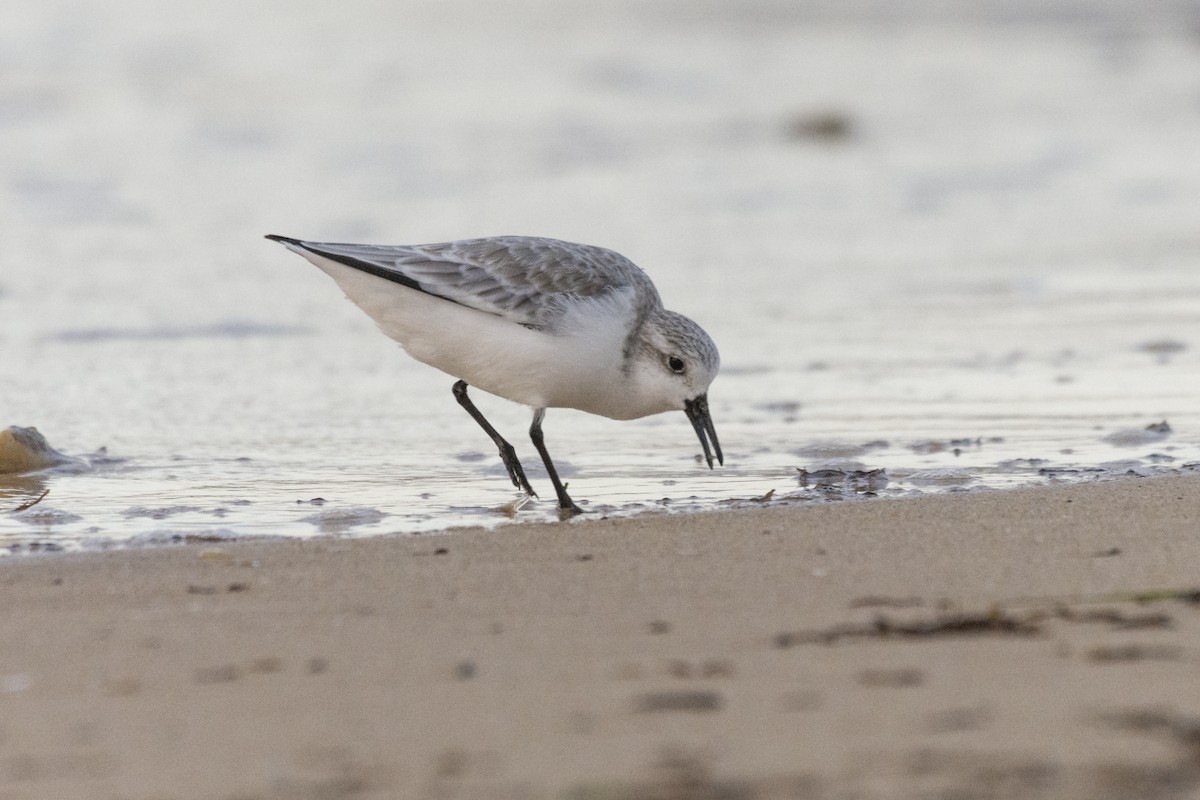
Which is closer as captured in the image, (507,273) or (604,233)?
(507,273)

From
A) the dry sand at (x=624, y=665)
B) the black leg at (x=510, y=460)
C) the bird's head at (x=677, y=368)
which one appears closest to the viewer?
the dry sand at (x=624, y=665)

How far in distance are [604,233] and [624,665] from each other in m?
8.57

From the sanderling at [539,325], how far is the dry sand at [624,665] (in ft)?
3.78

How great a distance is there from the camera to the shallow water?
6.15m

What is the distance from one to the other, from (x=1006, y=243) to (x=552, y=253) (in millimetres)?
6291

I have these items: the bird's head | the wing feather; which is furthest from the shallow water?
the wing feather

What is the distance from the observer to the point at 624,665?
3.21 meters

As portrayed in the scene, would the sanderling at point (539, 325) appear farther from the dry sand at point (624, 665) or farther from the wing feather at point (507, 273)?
the dry sand at point (624, 665)

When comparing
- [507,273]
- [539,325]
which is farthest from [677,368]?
[507,273]

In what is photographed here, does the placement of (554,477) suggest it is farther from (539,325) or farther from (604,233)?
(604,233)

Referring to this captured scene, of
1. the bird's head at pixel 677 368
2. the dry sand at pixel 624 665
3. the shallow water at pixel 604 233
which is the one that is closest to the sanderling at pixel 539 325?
the bird's head at pixel 677 368

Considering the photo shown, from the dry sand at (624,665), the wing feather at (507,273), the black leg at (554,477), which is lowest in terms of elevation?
the dry sand at (624,665)

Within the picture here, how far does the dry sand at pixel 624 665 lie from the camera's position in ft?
8.68

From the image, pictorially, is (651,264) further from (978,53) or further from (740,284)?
(978,53)
